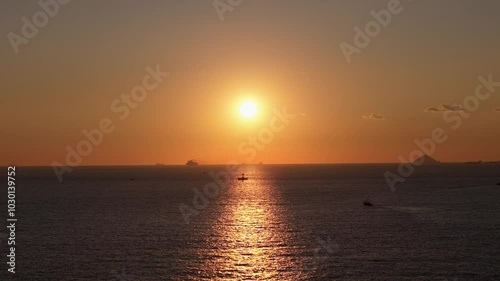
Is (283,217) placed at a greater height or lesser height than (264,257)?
greater

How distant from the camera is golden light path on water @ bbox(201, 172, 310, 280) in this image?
76625 mm

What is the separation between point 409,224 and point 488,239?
24.9 meters

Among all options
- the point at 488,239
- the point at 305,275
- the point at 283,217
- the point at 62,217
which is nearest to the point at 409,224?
the point at 488,239

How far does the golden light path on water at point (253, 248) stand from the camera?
76.6 metres

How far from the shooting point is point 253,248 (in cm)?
9675

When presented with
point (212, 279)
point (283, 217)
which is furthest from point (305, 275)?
point (283, 217)

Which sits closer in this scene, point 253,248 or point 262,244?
point 253,248

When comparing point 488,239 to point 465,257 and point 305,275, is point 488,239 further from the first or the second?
point 305,275

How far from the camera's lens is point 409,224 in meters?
126

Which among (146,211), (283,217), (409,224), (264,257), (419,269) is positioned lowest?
(419,269)

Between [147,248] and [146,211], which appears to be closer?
[147,248]

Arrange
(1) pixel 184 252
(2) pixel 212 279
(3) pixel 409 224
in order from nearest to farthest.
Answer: (2) pixel 212 279, (1) pixel 184 252, (3) pixel 409 224

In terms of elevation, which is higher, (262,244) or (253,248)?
(262,244)

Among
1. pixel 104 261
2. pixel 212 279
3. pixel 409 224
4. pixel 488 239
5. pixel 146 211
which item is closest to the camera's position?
pixel 212 279
